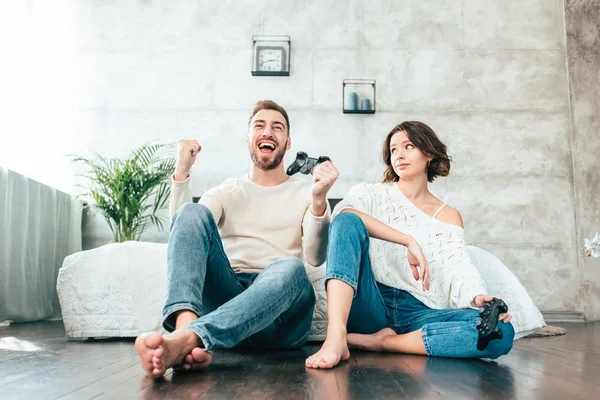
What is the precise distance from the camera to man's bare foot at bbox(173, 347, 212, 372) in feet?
4.43

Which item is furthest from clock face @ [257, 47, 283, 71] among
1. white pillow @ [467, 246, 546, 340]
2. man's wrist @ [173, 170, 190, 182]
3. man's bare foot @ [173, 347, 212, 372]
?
man's bare foot @ [173, 347, 212, 372]

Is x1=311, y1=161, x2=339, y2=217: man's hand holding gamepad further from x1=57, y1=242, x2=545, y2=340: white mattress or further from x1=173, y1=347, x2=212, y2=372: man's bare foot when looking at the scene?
x1=57, y1=242, x2=545, y2=340: white mattress

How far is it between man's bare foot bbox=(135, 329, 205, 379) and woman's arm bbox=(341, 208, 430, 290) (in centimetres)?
70

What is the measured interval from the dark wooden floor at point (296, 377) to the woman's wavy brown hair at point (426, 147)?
0.69m

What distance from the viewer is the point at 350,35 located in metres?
4.64

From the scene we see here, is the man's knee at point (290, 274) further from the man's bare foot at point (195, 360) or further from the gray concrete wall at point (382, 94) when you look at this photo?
the gray concrete wall at point (382, 94)

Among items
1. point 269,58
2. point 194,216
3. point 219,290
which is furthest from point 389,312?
point 269,58

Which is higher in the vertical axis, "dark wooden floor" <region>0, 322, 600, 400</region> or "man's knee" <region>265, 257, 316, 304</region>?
"man's knee" <region>265, 257, 316, 304</region>

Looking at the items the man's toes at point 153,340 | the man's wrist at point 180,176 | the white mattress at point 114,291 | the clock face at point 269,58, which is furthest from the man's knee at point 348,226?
the clock face at point 269,58

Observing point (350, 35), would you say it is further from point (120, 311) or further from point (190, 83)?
point (120, 311)

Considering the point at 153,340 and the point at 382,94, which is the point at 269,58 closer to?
the point at 382,94

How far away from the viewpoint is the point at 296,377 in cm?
137

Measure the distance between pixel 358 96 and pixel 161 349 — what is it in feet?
11.8

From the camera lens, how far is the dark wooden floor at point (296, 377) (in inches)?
47.0
